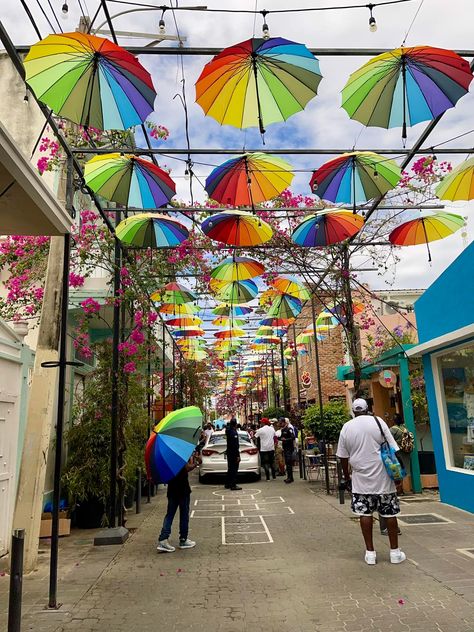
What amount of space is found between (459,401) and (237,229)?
5.25m

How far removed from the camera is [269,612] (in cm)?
488

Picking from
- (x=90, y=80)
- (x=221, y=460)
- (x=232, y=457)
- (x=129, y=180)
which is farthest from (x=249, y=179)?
(x=221, y=460)

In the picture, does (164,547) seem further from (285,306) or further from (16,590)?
(285,306)

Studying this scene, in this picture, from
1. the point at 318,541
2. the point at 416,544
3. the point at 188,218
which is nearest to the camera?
the point at 416,544

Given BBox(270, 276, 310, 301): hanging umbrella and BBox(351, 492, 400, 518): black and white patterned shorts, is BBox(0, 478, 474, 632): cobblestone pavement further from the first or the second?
BBox(270, 276, 310, 301): hanging umbrella

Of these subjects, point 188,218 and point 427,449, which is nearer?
point 188,218

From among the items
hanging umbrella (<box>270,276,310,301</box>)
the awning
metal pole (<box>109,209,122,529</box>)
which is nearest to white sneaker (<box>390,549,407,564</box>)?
metal pole (<box>109,209,122,529</box>)

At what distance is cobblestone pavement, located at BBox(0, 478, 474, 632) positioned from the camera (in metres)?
4.66

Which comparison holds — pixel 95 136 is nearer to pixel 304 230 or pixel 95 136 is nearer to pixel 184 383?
pixel 304 230

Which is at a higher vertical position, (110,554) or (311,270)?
(311,270)

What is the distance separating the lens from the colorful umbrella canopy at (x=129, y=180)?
708 centimetres

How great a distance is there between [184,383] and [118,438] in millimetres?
14163

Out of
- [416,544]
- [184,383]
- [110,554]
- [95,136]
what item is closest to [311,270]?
[95,136]

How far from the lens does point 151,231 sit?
8859 mm
